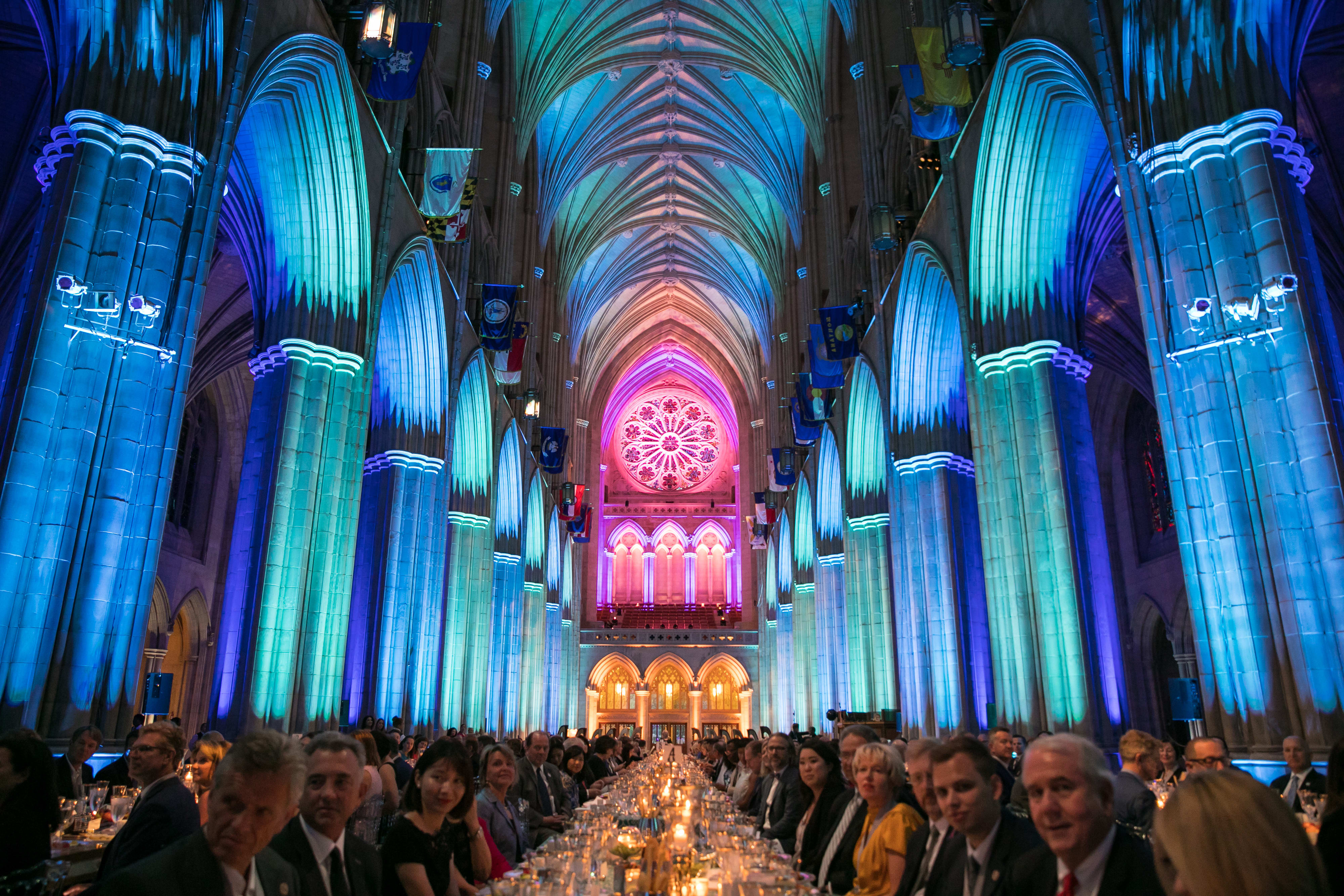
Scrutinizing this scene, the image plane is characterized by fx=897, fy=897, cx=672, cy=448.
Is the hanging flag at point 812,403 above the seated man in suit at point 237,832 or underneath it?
above

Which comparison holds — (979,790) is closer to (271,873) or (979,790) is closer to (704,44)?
(271,873)

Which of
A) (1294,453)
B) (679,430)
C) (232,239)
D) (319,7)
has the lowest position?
(1294,453)

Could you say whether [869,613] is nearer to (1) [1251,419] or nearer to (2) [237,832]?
(1) [1251,419]

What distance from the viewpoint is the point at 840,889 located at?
4.54 meters

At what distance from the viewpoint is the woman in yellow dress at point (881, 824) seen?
397 cm

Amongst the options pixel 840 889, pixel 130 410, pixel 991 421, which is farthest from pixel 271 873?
pixel 991 421

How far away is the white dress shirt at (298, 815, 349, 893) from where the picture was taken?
301 centimetres

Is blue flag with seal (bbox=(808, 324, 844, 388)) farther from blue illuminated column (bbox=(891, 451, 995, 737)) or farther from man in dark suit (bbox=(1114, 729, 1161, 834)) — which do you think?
man in dark suit (bbox=(1114, 729, 1161, 834))

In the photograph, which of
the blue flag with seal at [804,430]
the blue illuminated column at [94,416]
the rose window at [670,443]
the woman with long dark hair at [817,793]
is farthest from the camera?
the rose window at [670,443]

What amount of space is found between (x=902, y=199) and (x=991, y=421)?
6.40m

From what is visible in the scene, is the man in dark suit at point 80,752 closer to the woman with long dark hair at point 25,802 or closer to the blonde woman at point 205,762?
the blonde woman at point 205,762

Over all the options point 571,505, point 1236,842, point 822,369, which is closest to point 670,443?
point 571,505

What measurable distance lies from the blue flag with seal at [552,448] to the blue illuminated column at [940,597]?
1149 centimetres

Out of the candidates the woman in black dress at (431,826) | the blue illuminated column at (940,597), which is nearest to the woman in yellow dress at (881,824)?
the woman in black dress at (431,826)
